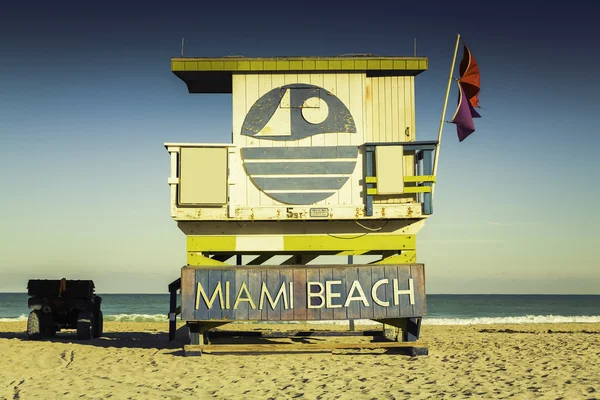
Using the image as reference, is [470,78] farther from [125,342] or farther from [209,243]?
[125,342]

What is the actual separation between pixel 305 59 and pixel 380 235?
4.05 m

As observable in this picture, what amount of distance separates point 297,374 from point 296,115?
210 inches

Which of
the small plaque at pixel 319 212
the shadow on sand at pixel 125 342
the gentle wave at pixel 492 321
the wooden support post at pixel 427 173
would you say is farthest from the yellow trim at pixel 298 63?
the gentle wave at pixel 492 321

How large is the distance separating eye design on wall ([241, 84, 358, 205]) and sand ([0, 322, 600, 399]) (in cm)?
349

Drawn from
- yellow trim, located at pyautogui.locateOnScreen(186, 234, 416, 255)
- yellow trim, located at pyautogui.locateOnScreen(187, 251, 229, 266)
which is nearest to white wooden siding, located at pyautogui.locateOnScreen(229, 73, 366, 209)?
yellow trim, located at pyautogui.locateOnScreen(186, 234, 416, 255)

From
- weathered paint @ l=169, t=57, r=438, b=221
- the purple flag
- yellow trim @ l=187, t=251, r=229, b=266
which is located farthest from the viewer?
the purple flag

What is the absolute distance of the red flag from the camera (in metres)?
14.1

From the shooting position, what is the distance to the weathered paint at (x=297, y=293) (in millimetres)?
13312

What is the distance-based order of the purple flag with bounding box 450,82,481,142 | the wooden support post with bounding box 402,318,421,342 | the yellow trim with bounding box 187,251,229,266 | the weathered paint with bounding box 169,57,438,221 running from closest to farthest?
the weathered paint with bounding box 169,57,438,221
the yellow trim with bounding box 187,251,229,266
the wooden support post with bounding box 402,318,421,342
the purple flag with bounding box 450,82,481,142

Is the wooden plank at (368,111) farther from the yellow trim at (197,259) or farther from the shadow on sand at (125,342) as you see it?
the shadow on sand at (125,342)

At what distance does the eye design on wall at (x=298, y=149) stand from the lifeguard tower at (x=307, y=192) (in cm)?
2

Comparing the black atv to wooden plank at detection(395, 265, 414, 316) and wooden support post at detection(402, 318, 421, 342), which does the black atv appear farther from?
wooden plank at detection(395, 265, 414, 316)

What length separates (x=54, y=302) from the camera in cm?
1944

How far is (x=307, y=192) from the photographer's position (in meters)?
13.5
